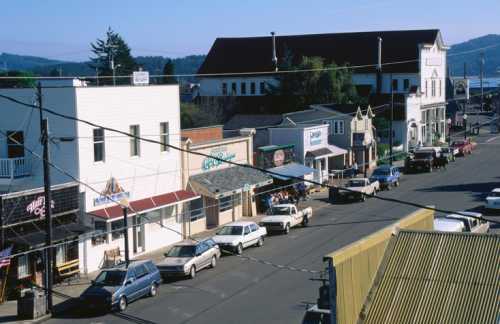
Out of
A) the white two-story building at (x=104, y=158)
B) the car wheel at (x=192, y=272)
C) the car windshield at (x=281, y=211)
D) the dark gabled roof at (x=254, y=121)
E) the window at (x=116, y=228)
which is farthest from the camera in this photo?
the dark gabled roof at (x=254, y=121)

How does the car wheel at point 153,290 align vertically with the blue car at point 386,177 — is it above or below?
below

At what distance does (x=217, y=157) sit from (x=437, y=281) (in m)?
27.6

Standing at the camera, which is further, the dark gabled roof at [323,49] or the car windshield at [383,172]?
the dark gabled roof at [323,49]

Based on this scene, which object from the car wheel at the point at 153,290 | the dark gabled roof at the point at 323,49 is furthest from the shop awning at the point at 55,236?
the dark gabled roof at the point at 323,49

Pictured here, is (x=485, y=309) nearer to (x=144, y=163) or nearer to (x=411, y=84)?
(x=144, y=163)

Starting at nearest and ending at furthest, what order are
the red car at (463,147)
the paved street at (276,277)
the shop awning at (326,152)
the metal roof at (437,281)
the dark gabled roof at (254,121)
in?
the metal roof at (437,281)
the paved street at (276,277)
the shop awning at (326,152)
the dark gabled roof at (254,121)
the red car at (463,147)

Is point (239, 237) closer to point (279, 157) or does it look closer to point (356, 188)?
point (356, 188)

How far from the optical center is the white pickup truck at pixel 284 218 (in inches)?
1570

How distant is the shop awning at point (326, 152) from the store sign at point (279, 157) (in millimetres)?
3509

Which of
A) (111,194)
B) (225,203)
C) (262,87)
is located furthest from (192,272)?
(262,87)

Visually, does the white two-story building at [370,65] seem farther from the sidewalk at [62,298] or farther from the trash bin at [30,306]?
the trash bin at [30,306]

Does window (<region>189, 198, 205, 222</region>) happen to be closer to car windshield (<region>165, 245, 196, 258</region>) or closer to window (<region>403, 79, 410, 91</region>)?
car windshield (<region>165, 245, 196, 258</region>)

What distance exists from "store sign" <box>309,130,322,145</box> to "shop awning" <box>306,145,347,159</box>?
58cm

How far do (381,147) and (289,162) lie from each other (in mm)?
22130
